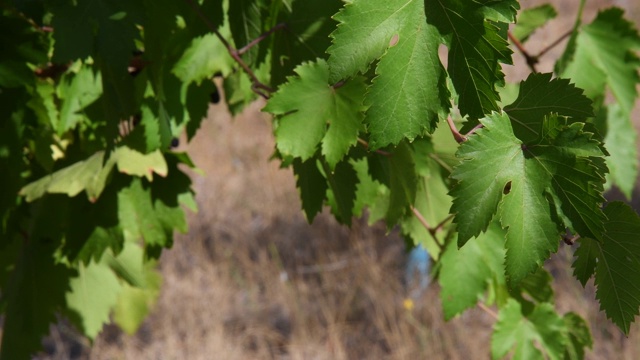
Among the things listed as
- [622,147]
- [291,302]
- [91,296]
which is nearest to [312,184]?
[91,296]

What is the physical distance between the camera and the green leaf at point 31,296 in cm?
139

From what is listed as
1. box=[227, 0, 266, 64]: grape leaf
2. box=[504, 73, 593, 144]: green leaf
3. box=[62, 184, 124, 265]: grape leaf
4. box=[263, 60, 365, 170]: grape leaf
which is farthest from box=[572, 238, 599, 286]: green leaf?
box=[62, 184, 124, 265]: grape leaf

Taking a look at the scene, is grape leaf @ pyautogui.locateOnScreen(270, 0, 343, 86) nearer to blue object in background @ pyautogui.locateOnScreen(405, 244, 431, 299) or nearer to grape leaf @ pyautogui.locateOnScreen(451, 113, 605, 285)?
grape leaf @ pyautogui.locateOnScreen(451, 113, 605, 285)

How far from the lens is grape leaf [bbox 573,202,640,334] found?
30.9 inches

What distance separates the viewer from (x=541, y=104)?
0.84m

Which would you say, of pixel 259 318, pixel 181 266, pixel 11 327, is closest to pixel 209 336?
pixel 259 318

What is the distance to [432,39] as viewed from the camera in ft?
2.54

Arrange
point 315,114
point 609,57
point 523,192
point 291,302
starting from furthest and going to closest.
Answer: point 291,302 → point 609,57 → point 315,114 → point 523,192

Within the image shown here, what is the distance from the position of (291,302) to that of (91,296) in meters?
2.56

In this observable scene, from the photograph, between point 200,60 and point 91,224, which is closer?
point 200,60

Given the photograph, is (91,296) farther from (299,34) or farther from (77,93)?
(299,34)

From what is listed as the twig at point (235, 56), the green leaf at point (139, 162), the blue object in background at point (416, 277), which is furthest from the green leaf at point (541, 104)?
the blue object in background at point (416, 277)

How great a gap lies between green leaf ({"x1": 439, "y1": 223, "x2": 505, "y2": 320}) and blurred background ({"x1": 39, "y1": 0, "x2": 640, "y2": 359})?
2.32m

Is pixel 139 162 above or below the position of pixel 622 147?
above
